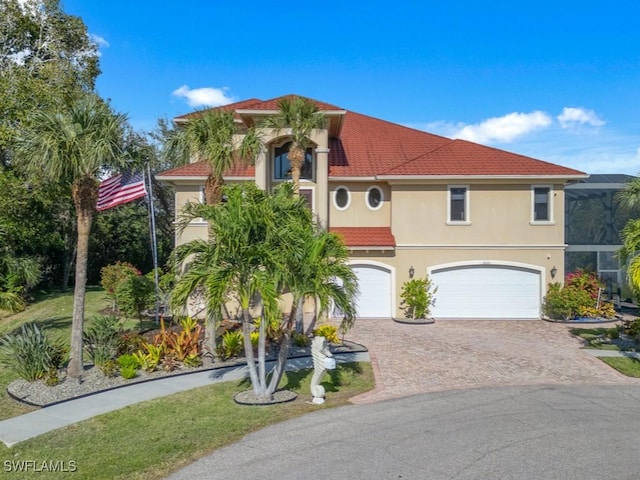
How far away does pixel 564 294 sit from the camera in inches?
799

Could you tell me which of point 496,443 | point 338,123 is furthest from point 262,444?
point 338,123

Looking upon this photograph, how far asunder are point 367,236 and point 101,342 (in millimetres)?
11874

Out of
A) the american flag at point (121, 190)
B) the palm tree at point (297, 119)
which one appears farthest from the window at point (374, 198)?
the american flag at point (121, 190)

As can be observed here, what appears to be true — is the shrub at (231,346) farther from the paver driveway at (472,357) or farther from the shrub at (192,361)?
the paver driveway at (472,357)

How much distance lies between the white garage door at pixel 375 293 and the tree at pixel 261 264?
1088 cm

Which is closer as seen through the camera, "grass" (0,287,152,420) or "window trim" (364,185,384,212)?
"grass" (0,287,152,420)

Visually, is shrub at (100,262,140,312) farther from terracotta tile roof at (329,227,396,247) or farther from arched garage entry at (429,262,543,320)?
arched garage entry at (429,262,543,320)

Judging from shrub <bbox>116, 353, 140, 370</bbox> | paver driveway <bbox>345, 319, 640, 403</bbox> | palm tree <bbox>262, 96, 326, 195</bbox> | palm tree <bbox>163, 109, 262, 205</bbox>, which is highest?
palm tree <bbox>262, 96, 326, 195</bbox>

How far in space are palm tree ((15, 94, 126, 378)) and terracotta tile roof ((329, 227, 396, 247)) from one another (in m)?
10.9

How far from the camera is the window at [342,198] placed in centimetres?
2222

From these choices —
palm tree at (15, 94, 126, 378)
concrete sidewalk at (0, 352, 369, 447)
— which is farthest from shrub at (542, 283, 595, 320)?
palm tree at (15, 94, 126, 378)

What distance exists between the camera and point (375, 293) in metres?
21.3

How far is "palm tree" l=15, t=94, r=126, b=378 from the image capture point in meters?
10.9

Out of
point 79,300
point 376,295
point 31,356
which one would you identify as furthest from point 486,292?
point 31,356
